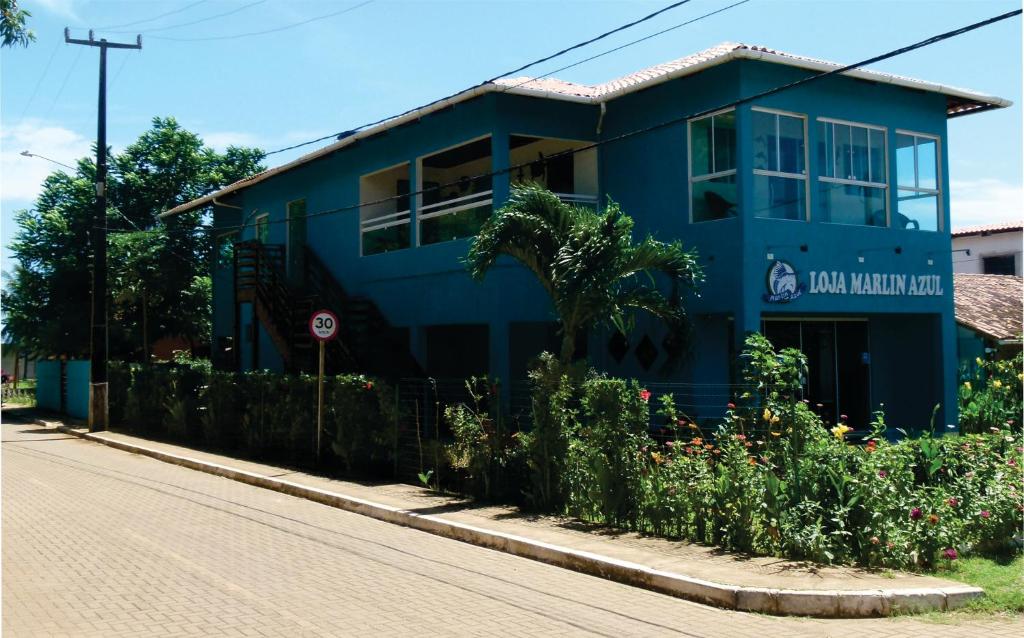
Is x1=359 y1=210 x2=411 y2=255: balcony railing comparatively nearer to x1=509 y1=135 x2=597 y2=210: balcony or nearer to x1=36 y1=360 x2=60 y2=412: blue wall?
x1=509 y1=135 x2=597 y2=210: balcony

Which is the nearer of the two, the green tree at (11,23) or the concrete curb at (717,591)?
the concrete curb at (717,591)

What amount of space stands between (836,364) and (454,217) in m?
8.25

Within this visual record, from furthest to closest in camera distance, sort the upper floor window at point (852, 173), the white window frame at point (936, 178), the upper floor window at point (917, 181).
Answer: the white window frame at point (936, 178)
the upper floor window at point (917, 181)
the upper floor window at point (852, 173)

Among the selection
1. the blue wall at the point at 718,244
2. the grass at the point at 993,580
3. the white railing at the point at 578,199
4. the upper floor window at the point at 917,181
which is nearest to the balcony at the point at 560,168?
the white railing at the point at 578,199

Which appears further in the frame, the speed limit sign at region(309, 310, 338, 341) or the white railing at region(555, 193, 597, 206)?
the white railing at region(555, 193, 597, 206)

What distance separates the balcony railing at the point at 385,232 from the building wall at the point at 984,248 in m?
26.2

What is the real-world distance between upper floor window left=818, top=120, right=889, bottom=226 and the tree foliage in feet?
72.1

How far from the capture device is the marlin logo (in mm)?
15414

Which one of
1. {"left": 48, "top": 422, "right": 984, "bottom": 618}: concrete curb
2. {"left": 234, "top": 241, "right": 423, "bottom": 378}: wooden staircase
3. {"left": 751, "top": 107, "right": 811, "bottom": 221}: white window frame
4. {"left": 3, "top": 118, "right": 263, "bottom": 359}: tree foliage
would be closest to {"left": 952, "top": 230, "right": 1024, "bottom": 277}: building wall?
{"left": 751, "top": 107, "right": 811, "bottom": 221}: white window frame

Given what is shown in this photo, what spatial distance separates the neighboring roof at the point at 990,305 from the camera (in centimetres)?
2314

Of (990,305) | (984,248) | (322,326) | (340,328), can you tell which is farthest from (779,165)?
Result: (984,248)

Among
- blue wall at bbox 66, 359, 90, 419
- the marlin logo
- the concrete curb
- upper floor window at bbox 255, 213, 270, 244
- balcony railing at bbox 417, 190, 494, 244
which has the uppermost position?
upper floor window at bbox 255, 213, 270, 244

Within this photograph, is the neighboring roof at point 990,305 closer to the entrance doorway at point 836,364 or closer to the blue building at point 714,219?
the entrance doorway at point 836,364

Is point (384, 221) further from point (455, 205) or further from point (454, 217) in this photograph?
point (454, 217)
